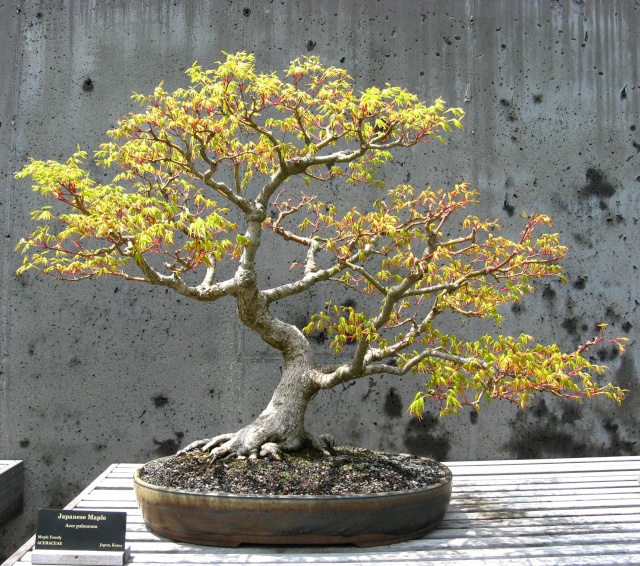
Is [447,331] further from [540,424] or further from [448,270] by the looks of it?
[448,270]

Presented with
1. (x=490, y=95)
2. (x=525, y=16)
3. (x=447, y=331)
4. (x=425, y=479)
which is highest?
(x=525, y=16)

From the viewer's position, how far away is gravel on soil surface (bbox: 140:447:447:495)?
4.83 feet

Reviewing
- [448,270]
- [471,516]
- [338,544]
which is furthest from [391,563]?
[448,270]

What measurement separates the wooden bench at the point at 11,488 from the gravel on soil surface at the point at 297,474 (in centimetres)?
86

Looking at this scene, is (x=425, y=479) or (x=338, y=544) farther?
(x=425, y=479)

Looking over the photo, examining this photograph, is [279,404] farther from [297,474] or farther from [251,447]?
[297,474]

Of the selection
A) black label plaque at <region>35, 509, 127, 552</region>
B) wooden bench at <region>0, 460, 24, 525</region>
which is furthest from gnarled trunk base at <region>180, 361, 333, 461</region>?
wooden bench at <region>0, 460, 24, 525</region>

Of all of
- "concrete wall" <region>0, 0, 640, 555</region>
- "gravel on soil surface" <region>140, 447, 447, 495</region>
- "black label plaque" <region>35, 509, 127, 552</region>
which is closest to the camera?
"black label plaque" <region>35, 509, 127, 552</region>

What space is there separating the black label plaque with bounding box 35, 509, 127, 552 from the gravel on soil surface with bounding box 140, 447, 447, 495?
166 millimetres

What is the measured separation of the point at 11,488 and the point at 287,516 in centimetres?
137

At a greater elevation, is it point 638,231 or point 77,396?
point 638,231

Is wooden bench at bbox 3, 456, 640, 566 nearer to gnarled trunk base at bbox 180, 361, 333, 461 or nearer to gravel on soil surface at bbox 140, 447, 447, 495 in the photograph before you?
gravel on soil surface at bbox 140, 447, 447, 495

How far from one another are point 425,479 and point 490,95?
1.66m

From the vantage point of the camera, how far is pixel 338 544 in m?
1.47
